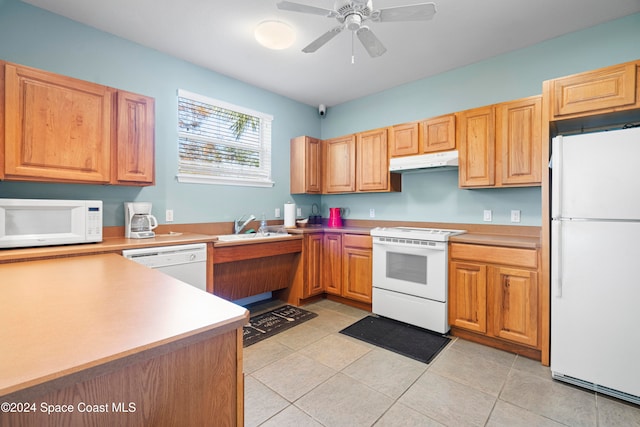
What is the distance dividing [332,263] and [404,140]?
66.8 inches

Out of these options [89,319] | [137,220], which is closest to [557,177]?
[89,319]

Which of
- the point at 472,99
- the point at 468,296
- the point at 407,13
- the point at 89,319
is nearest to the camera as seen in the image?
the point at 89,319

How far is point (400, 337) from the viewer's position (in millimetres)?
2730

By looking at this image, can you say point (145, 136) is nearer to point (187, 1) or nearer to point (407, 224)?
point (187, 1)

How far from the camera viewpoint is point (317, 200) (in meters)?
4.60

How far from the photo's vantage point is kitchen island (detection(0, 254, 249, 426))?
0.58 m

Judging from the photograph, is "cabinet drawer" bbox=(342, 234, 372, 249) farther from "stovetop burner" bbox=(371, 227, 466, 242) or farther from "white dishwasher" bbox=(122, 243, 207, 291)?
"white dishwasher" bbox=(122, 243, 207, 291)

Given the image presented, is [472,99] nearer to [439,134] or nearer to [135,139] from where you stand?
[439,134]

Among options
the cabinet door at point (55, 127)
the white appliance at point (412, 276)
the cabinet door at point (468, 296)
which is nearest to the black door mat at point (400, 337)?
the white appliance at point (412, 276)

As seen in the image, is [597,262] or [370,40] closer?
[597,262]

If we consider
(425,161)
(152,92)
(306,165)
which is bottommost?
(425,161)

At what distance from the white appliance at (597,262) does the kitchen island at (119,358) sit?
2.27 m

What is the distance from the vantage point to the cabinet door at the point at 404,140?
3281 millimetres

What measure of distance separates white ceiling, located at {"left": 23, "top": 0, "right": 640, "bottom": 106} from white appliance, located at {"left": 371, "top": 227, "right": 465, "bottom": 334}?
5.94 ft
